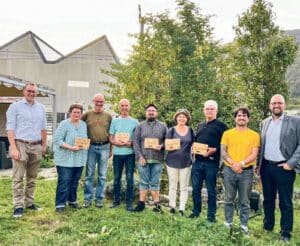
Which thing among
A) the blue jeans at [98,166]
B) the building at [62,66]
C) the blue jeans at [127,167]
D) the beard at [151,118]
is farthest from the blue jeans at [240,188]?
the building at [62,66]

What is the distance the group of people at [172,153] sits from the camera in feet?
15.6

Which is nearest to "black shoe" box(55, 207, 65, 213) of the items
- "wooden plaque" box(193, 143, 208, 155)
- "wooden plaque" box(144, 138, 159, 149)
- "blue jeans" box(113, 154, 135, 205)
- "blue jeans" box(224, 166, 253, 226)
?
"blue jeans" box(113, 154, 135, 205)

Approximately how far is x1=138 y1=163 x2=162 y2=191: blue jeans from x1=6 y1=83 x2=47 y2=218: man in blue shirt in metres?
1.50

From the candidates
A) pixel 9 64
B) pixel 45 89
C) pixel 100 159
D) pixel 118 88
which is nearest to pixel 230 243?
pixel 100 159

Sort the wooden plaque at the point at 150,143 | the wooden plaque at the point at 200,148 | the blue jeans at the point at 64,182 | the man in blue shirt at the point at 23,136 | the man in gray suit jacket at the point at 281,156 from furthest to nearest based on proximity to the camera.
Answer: the blue jeans at the point at 64,182
the wooden plaque at the point at 150,143
the man in blue shirt at the point at 23,136
the wooden plaque at the point at 200,148
the man in gray suit jacket at the point at 281,156

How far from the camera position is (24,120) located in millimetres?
5102

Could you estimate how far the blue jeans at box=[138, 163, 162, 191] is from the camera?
542cm

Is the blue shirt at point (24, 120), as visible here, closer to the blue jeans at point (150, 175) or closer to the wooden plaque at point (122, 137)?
the wooden plaque at point (122, 137)

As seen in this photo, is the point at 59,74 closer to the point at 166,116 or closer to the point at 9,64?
the point at 9,64

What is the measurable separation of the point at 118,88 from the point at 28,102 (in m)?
3.72

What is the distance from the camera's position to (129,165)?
5555 millimetres

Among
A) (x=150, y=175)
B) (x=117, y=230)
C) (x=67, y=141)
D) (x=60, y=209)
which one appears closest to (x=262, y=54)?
(x=150, y=175)

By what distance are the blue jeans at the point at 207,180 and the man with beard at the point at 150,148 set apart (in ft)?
1.88

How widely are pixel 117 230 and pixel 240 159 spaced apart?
5.83ft
